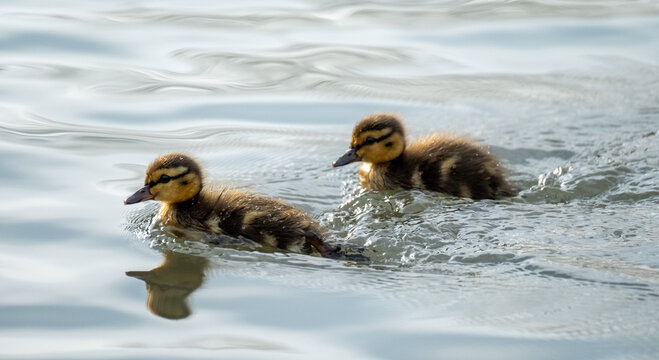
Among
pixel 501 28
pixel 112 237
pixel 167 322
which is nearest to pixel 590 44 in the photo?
pixel 501 28

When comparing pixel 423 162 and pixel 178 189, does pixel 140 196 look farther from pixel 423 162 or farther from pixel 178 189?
pixel 423 162

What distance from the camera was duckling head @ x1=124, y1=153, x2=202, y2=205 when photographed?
467 centimetres

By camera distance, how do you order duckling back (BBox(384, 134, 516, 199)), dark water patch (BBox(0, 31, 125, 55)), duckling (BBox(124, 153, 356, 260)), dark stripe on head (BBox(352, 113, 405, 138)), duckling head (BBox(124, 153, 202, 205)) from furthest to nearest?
1. dark water patch (BBox(0, 31, 125, 55))
2. dark stripe on head (BBox(352, 113, 405, 138))
3. duckling back (BBox(384, 134, 516, 199))
4. duckling head (BBox(124, 153, 202, 205))
5. duckling (BBox(124, 153, 356, 260))

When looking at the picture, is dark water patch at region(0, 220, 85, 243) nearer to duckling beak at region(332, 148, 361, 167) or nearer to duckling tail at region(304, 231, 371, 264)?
duckling tail at region(304, 231, 371, 264)

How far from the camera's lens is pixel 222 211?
4660 mm

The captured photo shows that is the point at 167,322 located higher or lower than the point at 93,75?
lower

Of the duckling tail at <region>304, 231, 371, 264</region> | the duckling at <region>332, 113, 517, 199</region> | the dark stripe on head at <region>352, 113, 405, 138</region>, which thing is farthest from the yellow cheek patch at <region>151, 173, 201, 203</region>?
the dark stripe on head at <region>352, 113, 405, 138</region>

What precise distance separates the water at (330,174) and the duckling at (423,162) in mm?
90

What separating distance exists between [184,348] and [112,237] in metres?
1.24

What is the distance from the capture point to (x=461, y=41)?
796cm

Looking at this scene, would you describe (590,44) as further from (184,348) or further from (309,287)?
Answer: (184,348)

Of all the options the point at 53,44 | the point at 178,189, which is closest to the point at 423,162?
the point at 178,189

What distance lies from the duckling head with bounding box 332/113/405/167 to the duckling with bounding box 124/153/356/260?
30.4 inches

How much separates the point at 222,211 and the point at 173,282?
0.61m
